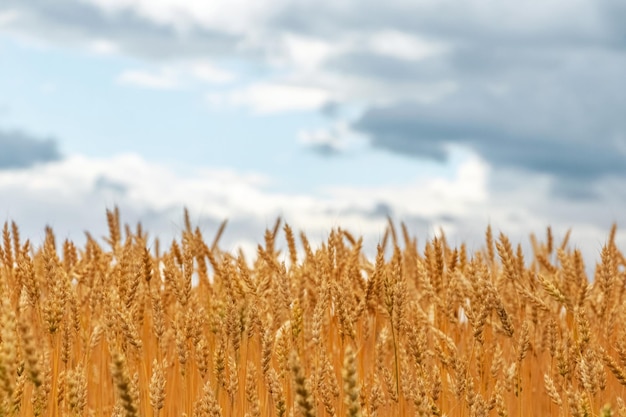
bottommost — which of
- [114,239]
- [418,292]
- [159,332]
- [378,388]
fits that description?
[378,388]

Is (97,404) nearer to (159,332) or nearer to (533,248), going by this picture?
(159,332)

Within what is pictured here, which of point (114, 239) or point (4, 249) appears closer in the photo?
point (4, 249)

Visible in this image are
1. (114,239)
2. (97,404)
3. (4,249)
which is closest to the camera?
(97,404)

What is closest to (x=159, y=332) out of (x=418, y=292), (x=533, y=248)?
(x=418, y=292)

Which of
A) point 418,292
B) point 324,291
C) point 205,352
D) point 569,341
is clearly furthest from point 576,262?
point 205,352

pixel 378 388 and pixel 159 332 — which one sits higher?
pixel 159 332

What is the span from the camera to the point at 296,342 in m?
2.75

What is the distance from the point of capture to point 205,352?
2.76 metres

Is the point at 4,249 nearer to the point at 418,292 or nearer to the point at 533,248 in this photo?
the point at 418,292

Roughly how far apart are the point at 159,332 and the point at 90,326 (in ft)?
2.57

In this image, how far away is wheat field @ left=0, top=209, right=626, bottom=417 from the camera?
2.35 m

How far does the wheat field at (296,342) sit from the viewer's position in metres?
2.35

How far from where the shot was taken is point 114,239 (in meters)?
4.98

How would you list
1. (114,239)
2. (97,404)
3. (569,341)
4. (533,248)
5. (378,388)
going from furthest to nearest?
(533,248)
(114,239)
(97,404)
(569,341)
(378,388)
